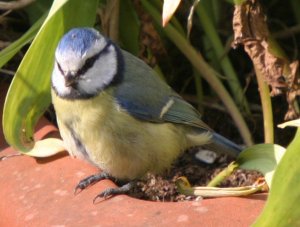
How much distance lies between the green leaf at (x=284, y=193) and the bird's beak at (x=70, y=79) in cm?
65

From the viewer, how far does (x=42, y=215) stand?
1553 millimetres

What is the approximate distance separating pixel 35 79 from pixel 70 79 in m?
0.17

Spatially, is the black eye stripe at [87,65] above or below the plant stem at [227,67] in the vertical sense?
above

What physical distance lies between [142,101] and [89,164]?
0.20 meters

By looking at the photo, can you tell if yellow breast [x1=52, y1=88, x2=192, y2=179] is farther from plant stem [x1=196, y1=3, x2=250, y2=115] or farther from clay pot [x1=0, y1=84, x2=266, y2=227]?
plant stem [x1=196, y1=3, x2=250, y2=115]

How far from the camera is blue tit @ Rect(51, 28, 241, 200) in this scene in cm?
181

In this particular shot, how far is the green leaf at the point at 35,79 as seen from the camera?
6.01 ft

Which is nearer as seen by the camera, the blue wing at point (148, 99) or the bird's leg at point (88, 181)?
the bird's leg at point (88, 181)

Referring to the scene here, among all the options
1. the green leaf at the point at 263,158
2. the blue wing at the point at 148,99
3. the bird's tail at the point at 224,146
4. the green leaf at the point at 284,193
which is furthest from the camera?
the bird's tail at the point at 224,146

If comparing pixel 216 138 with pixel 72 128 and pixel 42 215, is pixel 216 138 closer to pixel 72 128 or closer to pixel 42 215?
pixel 72 128

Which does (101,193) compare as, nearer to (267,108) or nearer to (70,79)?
(70,79)

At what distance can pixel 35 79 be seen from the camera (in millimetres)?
1910

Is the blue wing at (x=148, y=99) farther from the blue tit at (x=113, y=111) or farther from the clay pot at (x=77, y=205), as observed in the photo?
the clay pot at (x=77, y=205)

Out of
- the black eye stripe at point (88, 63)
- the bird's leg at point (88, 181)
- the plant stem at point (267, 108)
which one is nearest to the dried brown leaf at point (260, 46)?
the plant stem at point (267, 108)
